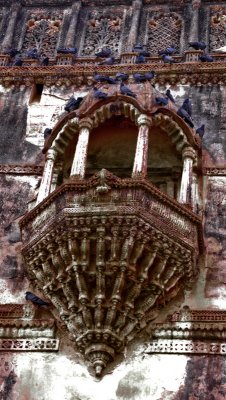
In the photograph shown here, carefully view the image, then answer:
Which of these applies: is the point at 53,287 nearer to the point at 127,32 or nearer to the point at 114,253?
the point at 114,253

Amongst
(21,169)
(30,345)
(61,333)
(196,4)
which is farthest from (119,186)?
(196,4)

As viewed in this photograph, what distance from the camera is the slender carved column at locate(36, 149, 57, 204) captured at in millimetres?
14073

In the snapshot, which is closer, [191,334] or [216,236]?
[191,334]

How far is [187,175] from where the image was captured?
14008 mm

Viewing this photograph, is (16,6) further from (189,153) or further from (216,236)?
(216,236)

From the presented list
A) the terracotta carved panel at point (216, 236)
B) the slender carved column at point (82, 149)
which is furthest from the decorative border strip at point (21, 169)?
the terracotta carved panel at point (216, 236)

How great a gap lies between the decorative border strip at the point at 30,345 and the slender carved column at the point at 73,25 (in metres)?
6.49

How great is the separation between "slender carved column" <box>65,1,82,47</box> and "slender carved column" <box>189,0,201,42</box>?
7.23 ft

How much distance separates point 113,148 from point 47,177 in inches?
52.0

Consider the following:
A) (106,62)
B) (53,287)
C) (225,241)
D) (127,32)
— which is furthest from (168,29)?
(53,287)

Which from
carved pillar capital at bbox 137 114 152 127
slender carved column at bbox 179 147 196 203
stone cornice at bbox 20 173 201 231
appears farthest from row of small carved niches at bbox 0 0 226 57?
stone cornice at bbox 20 173 201 231

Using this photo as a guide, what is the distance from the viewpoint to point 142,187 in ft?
42.9

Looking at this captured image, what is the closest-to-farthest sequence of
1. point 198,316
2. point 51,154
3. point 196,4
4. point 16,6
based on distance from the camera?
point 198,316 → point 51,154 → point 196,4 → point 16,6

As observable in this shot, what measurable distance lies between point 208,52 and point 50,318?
248 inches
